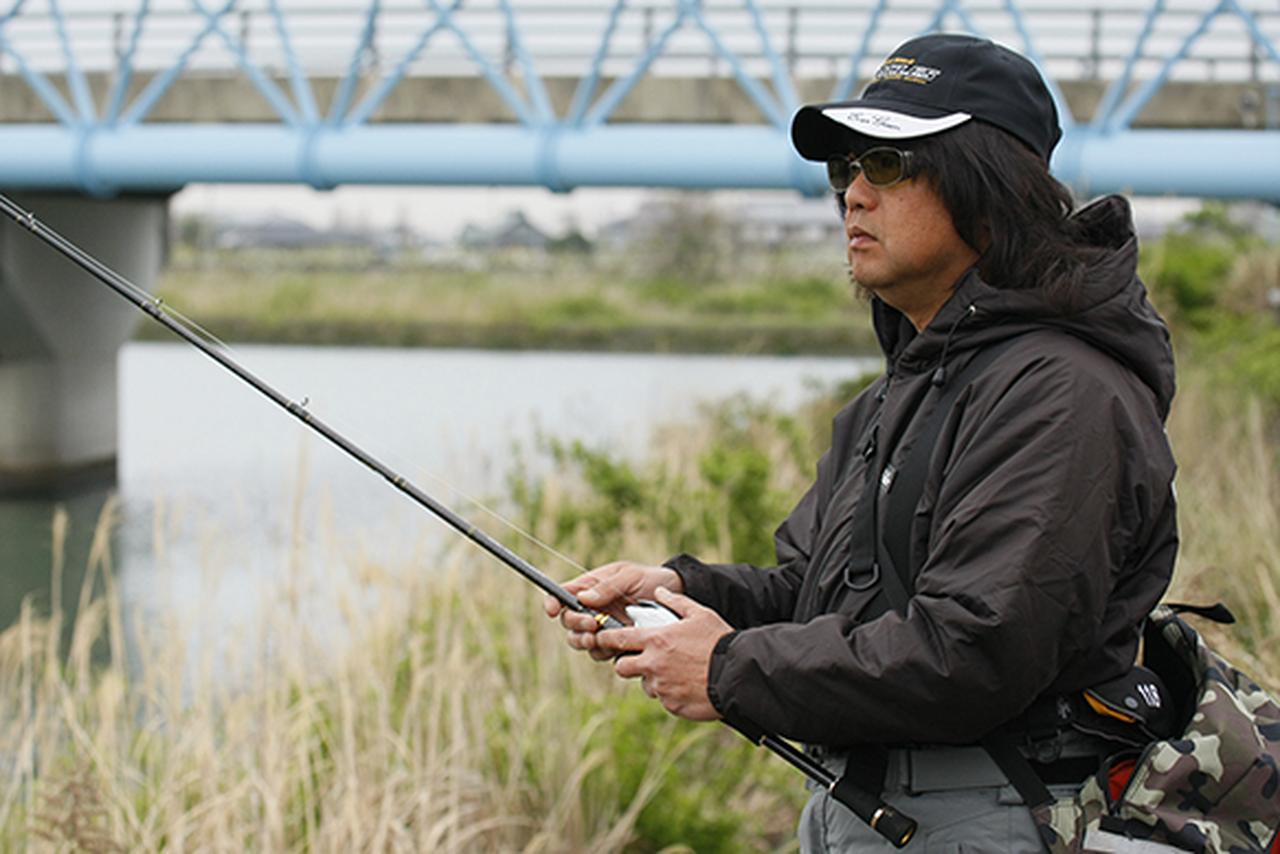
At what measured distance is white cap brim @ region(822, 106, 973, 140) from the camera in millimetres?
2109

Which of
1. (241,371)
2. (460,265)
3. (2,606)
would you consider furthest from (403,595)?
(460,265)

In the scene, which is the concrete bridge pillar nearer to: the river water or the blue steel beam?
the river water

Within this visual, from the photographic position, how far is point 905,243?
2178 mm

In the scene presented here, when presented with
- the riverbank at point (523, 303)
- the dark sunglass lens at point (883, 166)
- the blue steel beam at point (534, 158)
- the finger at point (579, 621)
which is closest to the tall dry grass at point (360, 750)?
the finger at point (579, 621)

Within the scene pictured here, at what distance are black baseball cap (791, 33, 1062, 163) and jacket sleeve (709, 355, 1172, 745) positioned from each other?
33 centimetres

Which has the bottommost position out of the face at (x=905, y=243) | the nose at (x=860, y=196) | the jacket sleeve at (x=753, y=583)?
the jacket sleeve at (x=753, y=583)

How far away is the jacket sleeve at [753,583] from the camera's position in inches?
98.6

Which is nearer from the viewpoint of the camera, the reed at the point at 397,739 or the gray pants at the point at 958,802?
the gray pants at the point at 958,802

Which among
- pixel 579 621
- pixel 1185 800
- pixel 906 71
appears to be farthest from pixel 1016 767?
pixel 906 71

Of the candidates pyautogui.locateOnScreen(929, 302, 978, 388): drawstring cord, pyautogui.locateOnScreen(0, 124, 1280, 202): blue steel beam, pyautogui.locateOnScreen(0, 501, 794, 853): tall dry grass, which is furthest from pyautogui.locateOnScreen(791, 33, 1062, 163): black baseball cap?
pyautogui.locateOnScreen(0, 124, 1280, 202): blue steel beam

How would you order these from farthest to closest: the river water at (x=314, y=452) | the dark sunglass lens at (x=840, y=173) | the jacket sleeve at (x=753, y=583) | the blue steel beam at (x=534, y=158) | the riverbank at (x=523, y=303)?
1. the riverbank at (x=523, y=303)
2. the blue steel beam at (x=534, y=158)
3. the river water at (x=314, y=452)
4. the jacket sleeve at (x=753, y=583)
5. the dark sunglass lens at (x=840, y=173)

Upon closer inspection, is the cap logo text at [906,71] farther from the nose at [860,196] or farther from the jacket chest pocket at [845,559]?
the jacket chest pocket at [845,559]

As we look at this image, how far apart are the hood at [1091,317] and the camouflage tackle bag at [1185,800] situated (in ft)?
1.36

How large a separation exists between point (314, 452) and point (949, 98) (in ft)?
52.1
